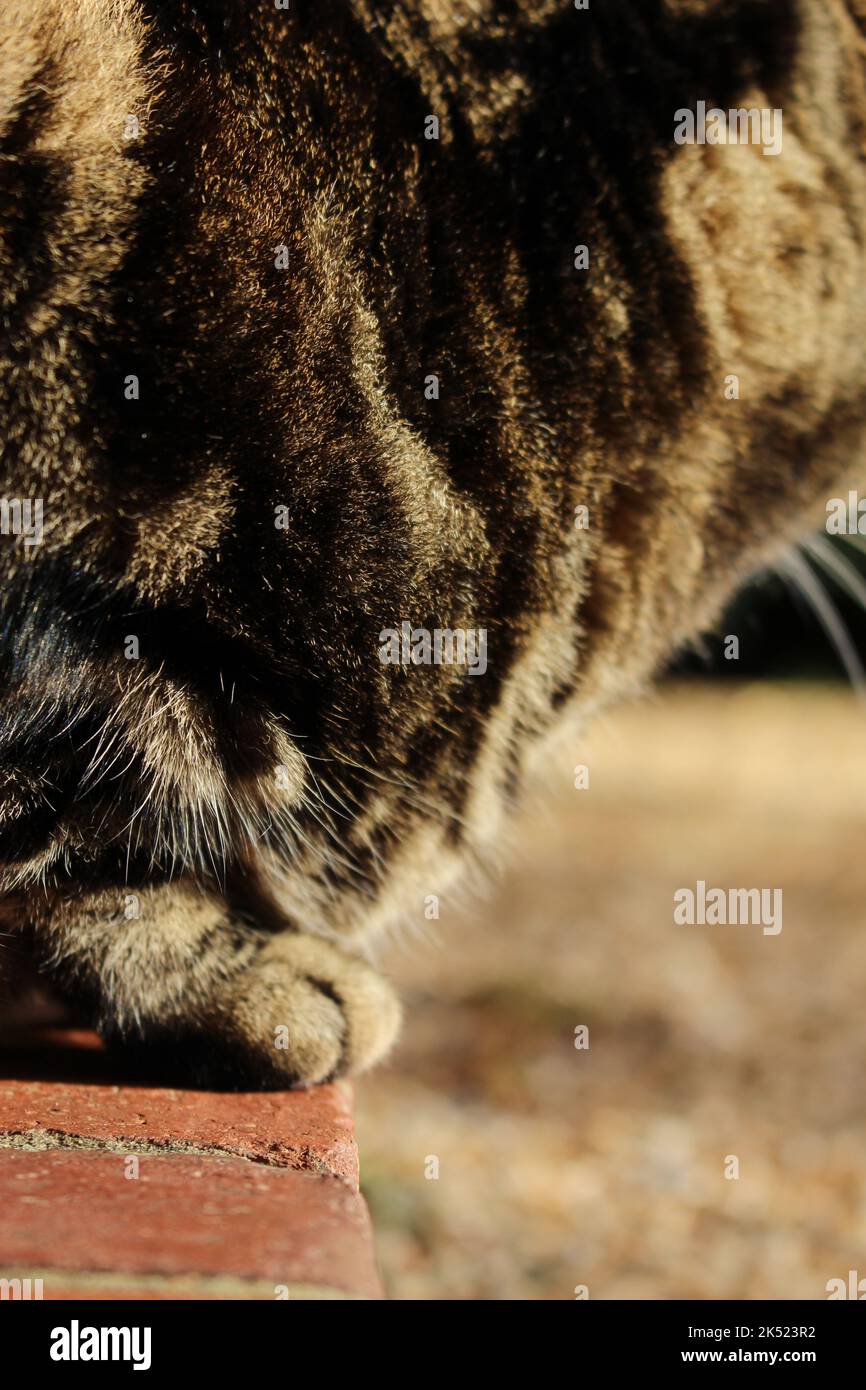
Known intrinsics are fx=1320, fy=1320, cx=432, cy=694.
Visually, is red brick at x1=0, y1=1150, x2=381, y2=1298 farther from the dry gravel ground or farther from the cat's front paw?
the dry gravel ground

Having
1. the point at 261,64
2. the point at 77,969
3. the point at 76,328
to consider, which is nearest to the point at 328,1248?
the point at 77,969

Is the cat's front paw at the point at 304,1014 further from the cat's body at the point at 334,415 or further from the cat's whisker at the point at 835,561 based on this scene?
the cat's whisker at the point at 835,561

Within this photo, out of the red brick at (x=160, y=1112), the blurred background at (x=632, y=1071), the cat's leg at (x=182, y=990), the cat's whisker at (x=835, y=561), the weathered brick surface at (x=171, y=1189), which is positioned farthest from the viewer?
the blurred background at (x=632, y=1071)

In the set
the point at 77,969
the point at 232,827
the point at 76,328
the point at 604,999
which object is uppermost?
the point at 76,328

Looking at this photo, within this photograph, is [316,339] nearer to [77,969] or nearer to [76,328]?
[76,328]

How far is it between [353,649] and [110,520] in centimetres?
24

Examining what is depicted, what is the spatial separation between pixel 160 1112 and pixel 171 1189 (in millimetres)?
192

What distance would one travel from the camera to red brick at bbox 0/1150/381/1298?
0.79 m

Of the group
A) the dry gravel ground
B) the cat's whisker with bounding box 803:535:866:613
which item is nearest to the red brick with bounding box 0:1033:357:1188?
the dry gravel ground

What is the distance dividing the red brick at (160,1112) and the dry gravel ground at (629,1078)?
0.48 meters

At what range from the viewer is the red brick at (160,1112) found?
1.03 meters

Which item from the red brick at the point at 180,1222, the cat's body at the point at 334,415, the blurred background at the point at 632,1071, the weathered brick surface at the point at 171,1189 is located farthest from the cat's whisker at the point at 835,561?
the red brick at the point at 180,1222

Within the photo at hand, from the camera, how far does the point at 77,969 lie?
1.20m

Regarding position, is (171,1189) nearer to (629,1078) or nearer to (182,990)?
(182,990)
